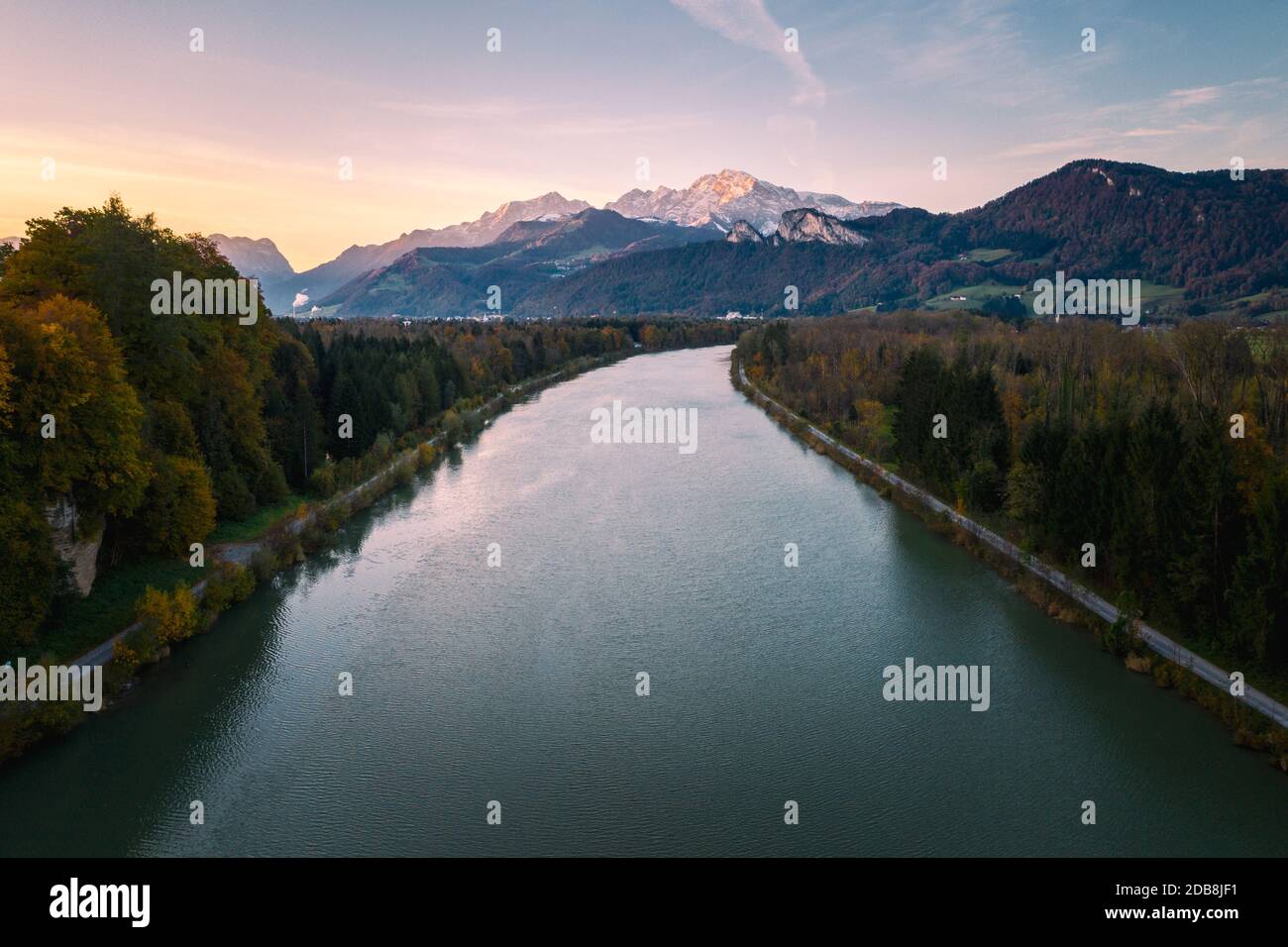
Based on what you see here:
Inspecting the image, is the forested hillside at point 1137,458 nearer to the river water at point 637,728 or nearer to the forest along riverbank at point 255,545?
the river water at point 637,728

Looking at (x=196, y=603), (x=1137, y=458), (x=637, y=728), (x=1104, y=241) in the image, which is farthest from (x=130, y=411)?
(x=1104, y=241)

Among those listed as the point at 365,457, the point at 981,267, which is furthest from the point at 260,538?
the point at 981,267

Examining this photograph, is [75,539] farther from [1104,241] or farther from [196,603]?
[1104,241]

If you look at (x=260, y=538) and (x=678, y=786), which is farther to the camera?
(x=260, y=538)

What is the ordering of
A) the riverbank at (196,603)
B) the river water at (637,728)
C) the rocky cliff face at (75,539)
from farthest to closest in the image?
the rocky cliff face at (75,539) < the riverbank at (196,603) < the river water at (637,728)

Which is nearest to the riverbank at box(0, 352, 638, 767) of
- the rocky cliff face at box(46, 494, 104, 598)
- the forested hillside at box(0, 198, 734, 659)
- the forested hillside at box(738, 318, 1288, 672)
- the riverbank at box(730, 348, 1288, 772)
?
the forested hillside at box(0, 198, 734, 659)

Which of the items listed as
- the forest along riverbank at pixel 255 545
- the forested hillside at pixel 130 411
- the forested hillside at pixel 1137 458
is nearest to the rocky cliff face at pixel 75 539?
the forested hillside at pixel 130 411

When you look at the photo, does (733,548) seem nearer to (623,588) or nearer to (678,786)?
(623,588)
